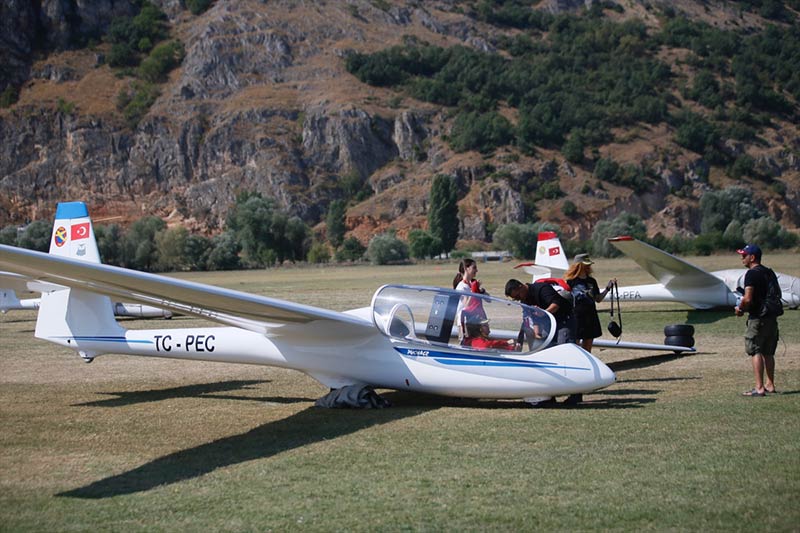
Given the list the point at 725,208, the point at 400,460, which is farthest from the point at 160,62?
the point at 400,460

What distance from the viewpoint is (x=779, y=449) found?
7586 millimetres

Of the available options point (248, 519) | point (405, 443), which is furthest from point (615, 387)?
point (248, 519)

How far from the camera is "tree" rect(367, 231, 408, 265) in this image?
8794 cm

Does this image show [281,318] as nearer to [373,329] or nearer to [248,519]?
[373,329]

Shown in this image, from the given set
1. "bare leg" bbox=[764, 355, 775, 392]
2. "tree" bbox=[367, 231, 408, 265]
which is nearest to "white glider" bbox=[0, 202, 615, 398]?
"bare leg" bbox=[764, 355, 775, 392]

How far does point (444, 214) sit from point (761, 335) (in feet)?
314

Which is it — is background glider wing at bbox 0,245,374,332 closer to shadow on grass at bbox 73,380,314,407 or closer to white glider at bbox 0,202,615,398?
white glider at bbox 0,202,615,398

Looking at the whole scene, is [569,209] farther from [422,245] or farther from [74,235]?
[74,235]

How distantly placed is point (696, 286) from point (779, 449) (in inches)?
647

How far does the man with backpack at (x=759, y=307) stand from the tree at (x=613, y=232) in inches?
2653

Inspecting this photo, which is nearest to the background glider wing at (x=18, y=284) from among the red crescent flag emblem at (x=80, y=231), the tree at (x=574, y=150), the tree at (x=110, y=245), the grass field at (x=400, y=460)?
the red crescent flag emblem at (x=80, y=231)

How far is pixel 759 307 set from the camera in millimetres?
9883

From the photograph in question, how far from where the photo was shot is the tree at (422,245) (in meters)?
94.7

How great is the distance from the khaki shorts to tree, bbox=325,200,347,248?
105050 millimetres
